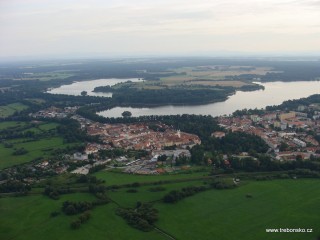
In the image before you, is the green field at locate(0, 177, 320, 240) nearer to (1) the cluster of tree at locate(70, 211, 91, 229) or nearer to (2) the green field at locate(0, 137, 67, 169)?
(1) the cluster of tree at locate(70, 211, 91, 229)

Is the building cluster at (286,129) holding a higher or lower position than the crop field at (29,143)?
A: higher

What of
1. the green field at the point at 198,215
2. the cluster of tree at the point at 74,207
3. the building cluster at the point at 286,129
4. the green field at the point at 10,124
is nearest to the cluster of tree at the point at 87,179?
the green field at the point at 198,215

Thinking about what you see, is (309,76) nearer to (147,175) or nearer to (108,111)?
(108,111)

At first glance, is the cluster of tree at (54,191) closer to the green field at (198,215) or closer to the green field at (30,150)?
the green field at (198,215)

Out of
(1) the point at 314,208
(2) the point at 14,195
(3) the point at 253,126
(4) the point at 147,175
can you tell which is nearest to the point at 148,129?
(3) the point at 253,126

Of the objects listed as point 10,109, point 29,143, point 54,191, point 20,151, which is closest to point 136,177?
point 54,191

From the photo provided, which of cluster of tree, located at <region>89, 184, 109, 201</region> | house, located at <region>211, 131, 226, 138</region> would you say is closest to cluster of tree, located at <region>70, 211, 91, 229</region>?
cluster of tree, located at <region>89, 184, 109, 201</region>
